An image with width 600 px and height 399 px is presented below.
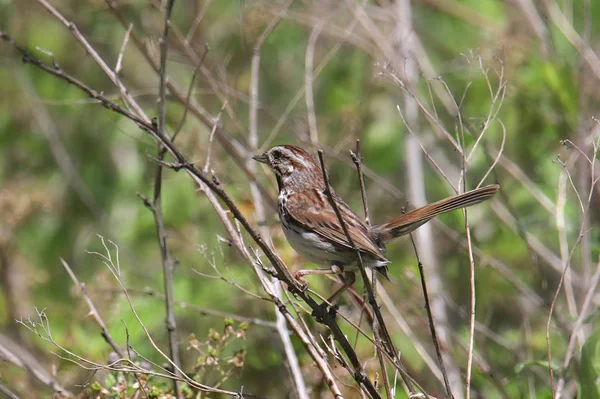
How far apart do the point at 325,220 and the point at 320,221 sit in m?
0.04

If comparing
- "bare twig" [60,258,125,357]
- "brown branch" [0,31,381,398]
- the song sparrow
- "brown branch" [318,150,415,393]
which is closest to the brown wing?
the song sparrow

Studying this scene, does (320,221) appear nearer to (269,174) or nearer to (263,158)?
(263,158)

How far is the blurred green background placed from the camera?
16.3ft

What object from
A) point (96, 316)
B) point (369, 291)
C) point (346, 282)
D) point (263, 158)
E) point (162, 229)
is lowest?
point (96, 316)

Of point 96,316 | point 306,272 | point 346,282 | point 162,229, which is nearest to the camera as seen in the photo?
point 96,316

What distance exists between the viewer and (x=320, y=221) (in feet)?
14.2

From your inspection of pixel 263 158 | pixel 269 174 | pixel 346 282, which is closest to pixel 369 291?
pixel 346 282

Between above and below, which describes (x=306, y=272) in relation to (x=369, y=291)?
below

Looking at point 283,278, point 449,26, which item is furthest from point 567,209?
point 283,278

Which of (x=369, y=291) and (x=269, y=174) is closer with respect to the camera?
(x=369, y=291)

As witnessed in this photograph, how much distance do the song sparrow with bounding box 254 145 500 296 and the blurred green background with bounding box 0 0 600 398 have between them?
39 centimetres

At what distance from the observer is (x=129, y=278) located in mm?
5824

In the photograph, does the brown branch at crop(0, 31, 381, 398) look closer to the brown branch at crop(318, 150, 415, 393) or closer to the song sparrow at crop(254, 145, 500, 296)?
the brown branch at crop(318, 150, 415, 393)

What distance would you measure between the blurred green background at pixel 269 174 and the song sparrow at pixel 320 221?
1.27 ft
